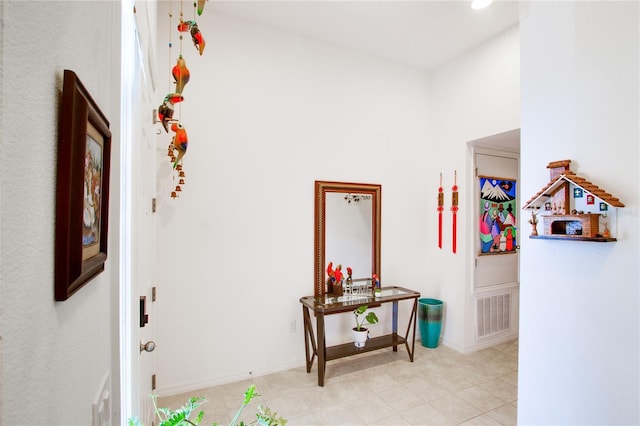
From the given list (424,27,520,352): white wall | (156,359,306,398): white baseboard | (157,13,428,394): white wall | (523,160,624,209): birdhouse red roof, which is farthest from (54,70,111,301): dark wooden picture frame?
(424,27,520,352): white wall

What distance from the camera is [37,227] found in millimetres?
351

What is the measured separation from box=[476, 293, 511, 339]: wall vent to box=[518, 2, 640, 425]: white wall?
1.94 metres

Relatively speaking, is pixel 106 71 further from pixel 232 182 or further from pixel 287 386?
Answer: pixel 287 386

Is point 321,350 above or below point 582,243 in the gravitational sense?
below

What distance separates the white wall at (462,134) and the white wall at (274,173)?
0.02 m

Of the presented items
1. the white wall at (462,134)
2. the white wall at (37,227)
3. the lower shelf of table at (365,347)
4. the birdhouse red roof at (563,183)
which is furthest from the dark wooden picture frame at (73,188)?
the white wall at (462,134)

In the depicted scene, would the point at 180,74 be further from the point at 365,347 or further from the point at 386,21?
the point at 365,347

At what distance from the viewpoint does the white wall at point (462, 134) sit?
10.4ft

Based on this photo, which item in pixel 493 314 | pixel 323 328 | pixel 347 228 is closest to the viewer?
pixel 323 328

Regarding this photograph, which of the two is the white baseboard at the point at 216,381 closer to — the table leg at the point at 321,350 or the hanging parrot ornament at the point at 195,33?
the table leg at the point at 321,350

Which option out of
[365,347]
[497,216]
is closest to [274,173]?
[365,347]

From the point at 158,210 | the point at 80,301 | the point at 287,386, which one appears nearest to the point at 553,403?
the point at 287,386

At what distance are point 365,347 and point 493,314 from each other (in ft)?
5.70

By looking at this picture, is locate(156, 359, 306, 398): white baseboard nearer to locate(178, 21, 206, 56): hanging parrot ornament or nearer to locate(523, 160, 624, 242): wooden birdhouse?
locate(523, 160, 624, 242): wooden birdhouse
